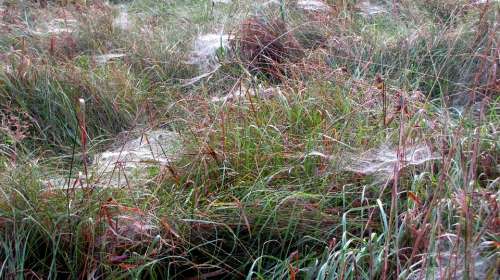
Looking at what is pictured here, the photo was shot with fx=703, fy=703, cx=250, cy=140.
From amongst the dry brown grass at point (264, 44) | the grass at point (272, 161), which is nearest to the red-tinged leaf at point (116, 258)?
the grass at point (272, 161)

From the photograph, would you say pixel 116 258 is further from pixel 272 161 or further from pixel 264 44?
pixel 264 44

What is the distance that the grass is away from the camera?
220cm

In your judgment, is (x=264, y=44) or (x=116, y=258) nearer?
(x=116, y=258)

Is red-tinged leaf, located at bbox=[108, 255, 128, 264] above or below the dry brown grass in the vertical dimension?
below

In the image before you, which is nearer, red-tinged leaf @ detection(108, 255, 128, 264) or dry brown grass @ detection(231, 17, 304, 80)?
red-tinged leaf @ detection(108, 255, 128, 264)

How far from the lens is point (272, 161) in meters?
2.89

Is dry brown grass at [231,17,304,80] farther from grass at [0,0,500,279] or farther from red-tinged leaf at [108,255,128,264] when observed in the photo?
red-tinged leaf at [108,255,128,264]

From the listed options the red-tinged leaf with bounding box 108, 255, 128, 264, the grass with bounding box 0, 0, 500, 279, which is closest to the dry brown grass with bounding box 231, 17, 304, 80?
the grass with bounding box 0, 0, 500, 279

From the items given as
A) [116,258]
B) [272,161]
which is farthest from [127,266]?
[272,161]

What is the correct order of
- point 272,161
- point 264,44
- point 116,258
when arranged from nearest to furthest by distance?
1. point 116,258
2. point 272,161
3. point 264,44

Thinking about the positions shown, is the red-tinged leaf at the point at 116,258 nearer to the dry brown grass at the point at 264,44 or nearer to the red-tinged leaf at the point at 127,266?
the red-tinged leaf at the point at 127,266

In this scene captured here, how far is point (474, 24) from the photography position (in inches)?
166

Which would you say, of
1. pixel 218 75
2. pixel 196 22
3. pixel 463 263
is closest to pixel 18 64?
pixel 218 75

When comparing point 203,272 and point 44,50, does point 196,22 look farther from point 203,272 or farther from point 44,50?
point 203,272
